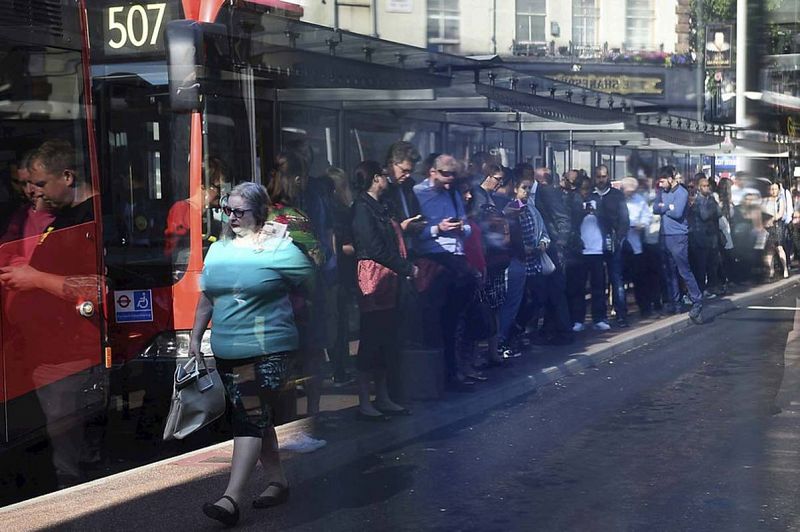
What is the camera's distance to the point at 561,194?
4164mm

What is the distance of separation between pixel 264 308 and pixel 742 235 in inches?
88.5

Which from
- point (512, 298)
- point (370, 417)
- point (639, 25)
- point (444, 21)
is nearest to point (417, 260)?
point (370, 417)

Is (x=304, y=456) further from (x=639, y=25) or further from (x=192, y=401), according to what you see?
(x=639, y=25)

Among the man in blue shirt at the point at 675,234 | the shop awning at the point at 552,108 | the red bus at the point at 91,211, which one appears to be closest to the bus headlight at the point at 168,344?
the red bus at the point at 91,211

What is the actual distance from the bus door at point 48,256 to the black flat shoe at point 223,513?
3.50 feet

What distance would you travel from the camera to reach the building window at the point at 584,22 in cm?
299

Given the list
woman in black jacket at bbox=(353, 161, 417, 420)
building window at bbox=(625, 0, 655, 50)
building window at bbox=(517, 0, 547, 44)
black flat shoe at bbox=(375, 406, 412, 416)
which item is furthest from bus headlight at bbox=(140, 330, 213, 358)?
building window at bbox=(625, 0, 655, 50)

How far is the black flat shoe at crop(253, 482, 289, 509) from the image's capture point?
527cm

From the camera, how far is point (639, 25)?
2924 millimetres

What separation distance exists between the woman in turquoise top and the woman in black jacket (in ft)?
4.54

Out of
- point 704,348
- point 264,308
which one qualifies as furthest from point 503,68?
point 264,308

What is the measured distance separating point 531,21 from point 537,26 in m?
0.02

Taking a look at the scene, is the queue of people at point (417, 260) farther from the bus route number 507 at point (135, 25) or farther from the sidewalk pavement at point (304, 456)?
the bus route number 507 at point (135, 25)

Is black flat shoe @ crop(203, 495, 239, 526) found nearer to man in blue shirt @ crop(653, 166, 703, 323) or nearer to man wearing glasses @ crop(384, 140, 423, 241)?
man wearing glasses @ crop(384, 140, 423, 241)
